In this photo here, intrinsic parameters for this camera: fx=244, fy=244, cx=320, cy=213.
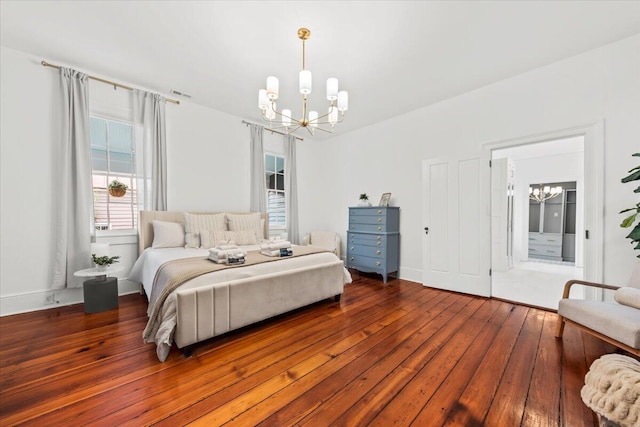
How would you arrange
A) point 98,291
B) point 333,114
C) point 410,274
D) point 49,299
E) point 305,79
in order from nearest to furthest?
1. point 305,79
2. point 333,114
3. point 98,291
4. point 49,299
5. point 410,274

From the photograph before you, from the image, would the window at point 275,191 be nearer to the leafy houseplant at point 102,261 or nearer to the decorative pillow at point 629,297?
the leafy houseplant at point 102,261

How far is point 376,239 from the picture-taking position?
172 inches

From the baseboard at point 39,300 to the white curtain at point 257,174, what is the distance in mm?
2641

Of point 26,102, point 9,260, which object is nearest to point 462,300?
point 9,260

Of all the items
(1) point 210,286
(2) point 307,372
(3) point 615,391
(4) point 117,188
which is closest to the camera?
(3) point 615,391

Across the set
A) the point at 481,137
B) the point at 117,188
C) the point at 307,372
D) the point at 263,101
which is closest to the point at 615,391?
the point at 307,372

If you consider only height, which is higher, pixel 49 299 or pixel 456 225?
pixel 456 225

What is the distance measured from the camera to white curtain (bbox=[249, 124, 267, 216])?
15.3 ft

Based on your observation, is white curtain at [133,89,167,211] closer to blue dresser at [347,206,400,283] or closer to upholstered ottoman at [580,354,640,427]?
blue dresser at [347,206,400,283]

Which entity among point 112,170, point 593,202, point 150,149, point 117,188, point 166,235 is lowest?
point 166,235

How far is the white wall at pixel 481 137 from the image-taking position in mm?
2584

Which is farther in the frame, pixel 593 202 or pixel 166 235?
pixel 166 235

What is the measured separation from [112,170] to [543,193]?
9.74m

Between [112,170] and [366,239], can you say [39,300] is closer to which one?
[112,170]
